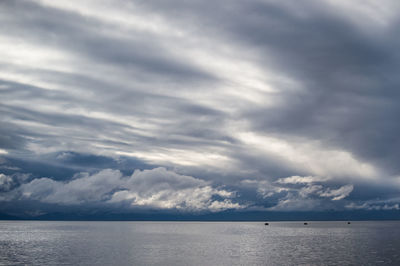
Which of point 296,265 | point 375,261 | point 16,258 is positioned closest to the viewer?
point 296,265

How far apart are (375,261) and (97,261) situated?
7753 centimetres

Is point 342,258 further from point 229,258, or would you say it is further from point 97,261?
point 97,261

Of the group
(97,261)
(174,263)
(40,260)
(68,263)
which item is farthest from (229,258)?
(40,260)

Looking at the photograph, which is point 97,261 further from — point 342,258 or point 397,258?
point 397,258

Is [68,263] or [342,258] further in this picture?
[342,258]

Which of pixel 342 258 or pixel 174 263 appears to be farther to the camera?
pixel 342 258

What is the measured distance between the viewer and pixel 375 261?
97562 mm

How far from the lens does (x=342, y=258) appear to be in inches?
4156

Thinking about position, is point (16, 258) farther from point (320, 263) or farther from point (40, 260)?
point (320, 263)

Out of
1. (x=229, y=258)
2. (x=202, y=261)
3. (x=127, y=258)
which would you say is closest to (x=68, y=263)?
(x=127, y=258)

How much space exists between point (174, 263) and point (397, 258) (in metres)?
64.1

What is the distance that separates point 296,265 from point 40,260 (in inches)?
2792

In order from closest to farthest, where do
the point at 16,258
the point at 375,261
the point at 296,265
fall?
the point at 296,265 → the point at 375,261 → the point at 16,258

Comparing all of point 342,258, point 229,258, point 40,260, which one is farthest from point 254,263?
point 40,260
